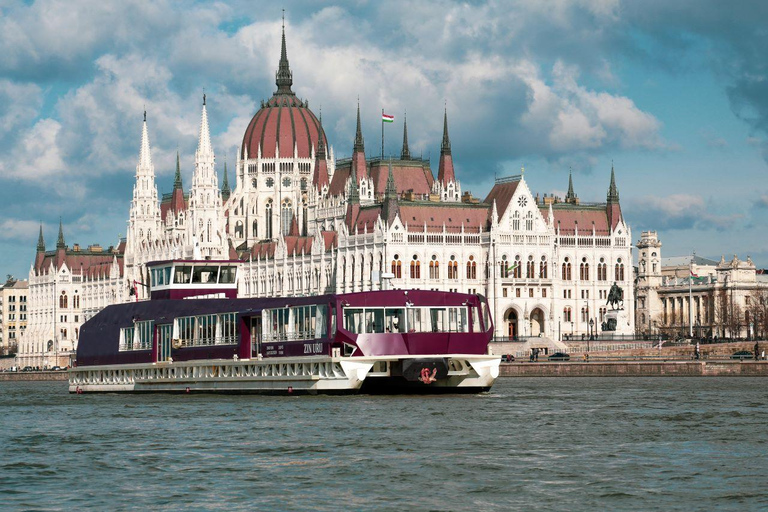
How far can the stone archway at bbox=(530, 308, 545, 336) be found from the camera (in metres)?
177

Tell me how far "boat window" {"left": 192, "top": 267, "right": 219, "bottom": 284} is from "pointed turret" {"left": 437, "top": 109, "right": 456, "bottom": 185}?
99.1 metres

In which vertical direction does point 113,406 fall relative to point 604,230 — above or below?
below

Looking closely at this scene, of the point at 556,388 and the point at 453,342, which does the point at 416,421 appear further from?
the point at 556,388

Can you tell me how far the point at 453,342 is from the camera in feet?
252

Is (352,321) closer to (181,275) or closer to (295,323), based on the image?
(295,323)

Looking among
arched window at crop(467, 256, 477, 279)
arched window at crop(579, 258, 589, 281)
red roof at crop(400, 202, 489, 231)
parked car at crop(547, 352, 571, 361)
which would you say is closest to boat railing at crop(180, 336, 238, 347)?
parked car at crop(547, 352, 571, 361)

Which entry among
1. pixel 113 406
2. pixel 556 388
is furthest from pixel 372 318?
pixel 556 388

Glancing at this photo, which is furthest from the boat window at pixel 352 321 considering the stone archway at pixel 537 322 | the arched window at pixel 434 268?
the stone archway at pixel 537 322

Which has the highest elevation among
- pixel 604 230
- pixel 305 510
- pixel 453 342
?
pixel 604 230

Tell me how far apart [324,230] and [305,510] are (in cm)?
14929

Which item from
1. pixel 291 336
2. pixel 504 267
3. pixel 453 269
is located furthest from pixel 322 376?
pixel 504 267

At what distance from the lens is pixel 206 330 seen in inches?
3408

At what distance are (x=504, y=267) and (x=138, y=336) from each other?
3401 inches

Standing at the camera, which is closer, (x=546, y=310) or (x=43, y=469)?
(x=43, y=469)
